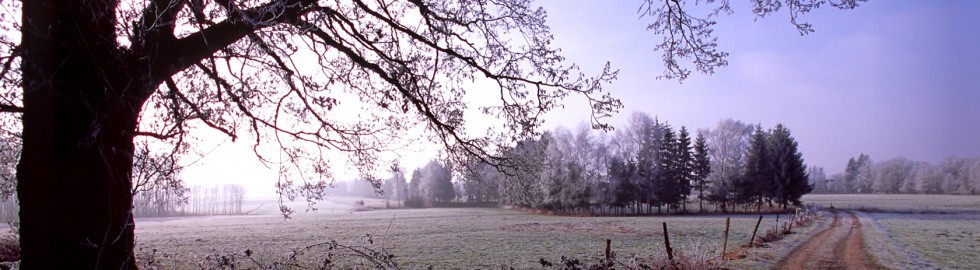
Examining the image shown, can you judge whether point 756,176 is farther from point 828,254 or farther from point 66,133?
A: point 66,133

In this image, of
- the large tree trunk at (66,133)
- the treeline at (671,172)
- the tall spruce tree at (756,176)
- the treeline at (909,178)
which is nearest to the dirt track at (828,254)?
the large tree trunk at (66,133)

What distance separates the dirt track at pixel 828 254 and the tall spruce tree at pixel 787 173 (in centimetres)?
3757

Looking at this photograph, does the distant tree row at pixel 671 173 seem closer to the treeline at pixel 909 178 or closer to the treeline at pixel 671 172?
the treeline at pixel 671 172

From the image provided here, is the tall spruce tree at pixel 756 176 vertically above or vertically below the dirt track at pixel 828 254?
above

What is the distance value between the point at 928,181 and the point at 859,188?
510 inches

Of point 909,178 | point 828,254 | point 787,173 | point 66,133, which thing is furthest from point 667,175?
point 909,178

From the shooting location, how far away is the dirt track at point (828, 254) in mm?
13976

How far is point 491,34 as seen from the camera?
264 inches

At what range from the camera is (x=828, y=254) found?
16.5 m

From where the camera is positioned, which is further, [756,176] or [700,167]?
[700,167]

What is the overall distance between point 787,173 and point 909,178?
74587 millimetres

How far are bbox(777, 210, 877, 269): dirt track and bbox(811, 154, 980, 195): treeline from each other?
87.5 metres

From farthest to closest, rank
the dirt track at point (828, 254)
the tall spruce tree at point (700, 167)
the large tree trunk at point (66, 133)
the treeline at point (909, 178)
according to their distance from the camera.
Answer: the treeline at point (909, 178) < the tall spruce tree at point (700, 167) < the dirt track at point (828, 254) < the large tree trunk at point (66, 133)

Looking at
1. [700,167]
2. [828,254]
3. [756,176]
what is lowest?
[828,254]
